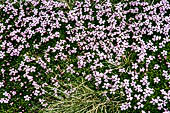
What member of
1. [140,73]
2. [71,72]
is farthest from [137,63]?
[71,72]

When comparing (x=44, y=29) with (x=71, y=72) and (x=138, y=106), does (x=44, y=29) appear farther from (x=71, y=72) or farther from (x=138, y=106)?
(x=138, y=106)

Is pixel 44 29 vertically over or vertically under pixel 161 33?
over

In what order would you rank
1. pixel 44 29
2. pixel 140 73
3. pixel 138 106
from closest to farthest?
pixel 138 106
pixel 140 73
pixel 44 29

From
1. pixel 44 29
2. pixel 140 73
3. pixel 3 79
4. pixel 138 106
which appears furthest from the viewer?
pixel 44 29

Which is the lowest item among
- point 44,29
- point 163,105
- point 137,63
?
point 163,105

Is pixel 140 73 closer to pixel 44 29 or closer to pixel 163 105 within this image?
pixel 163 105

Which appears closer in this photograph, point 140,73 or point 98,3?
point 140,73

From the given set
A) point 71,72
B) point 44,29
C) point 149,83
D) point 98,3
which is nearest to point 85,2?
point 98,3
